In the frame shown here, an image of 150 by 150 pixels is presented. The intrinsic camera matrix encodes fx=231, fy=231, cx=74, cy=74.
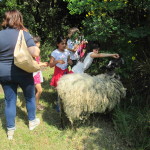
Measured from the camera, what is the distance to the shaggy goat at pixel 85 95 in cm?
321

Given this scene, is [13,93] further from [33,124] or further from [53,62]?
[53,62]

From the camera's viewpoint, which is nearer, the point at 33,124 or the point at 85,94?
the point at 85,94

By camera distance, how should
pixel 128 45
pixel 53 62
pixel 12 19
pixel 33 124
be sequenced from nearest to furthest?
pixel 12 19
pixel 128 45
pixel 33 124
pixel 53 62

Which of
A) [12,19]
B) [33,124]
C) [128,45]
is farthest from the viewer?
[33,124]

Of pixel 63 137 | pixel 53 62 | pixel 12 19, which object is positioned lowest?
pixel 63 137

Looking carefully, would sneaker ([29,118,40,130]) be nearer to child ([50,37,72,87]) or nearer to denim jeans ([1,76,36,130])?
denim jeans ([1,76,36,130])

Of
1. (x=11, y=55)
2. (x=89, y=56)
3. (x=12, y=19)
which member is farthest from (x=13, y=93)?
(x=89, y=56)

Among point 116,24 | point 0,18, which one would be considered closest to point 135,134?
point 116,24

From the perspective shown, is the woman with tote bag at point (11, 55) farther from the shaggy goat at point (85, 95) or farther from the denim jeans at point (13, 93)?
the shaggy goat at point (85, 95)

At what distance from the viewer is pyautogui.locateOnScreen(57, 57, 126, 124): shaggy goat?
3215 millimetres

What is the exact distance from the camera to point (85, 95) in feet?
10.5

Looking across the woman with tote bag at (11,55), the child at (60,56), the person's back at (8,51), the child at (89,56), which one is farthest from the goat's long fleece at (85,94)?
the child at (60,56)

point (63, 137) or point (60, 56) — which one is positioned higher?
point (60, 56)

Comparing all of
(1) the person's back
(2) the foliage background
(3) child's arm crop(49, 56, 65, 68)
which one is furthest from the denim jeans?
(2) the foliage background
